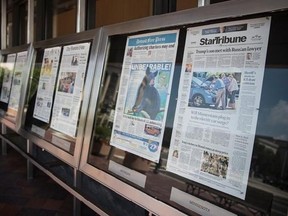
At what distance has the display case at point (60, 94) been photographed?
2005mm

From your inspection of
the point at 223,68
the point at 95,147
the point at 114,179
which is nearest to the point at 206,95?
the point at 223,68

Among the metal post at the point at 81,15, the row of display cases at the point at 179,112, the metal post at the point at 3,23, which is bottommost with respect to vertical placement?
the row of display cases at the point at 179,112

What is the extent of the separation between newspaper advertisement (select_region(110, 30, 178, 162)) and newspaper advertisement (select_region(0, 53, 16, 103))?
7.62ft

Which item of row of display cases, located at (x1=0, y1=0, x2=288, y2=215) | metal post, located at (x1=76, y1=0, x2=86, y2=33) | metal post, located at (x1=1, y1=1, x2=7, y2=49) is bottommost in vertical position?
row of display cases, located at (x1=0, y1=0, x2=288, y2=215)

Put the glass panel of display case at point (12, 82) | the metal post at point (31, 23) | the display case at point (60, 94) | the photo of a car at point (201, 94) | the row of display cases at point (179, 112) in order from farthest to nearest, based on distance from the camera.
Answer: the metal post at point (31, 23) < the glass panel of display case at point (12, 82) < the display case at point (60, 94) < the photo of a car at point (201, 94) < the row of display cases at point (179, 112)

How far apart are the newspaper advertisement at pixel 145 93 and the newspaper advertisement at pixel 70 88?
469 mm

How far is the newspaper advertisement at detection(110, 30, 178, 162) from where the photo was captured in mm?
1453

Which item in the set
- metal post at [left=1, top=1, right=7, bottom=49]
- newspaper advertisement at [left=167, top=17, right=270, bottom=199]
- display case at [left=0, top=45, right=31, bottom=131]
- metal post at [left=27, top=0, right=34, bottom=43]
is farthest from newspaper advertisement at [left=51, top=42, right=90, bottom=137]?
metal post at [left=1, top=1, right=7, bottom=49]

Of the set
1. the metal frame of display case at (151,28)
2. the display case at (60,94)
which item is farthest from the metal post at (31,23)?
the metal frame of display case at (151,28)

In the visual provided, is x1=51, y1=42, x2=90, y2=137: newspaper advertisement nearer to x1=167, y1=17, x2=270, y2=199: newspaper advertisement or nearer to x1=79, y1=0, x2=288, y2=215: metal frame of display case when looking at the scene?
x1=79, y1=0, x2=288, y2=215: metal frame of display case

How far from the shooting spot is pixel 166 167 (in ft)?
4.58

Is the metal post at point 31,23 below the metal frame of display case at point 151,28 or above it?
above

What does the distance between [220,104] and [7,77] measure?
318 cm

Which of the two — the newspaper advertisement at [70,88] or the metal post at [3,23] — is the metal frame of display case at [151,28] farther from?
the metal post at [3,23]
